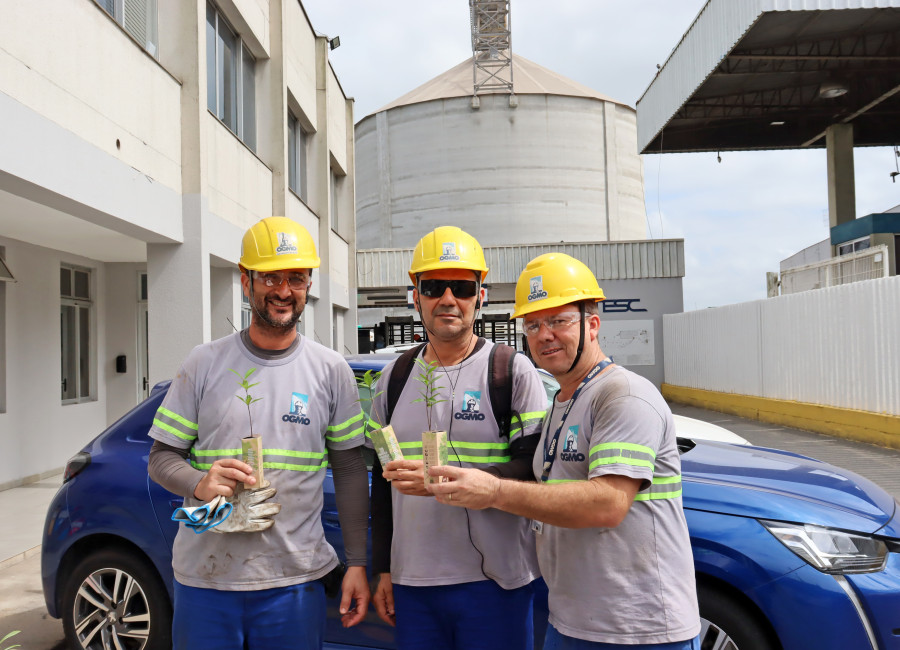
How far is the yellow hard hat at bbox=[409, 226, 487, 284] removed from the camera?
2.67 metres

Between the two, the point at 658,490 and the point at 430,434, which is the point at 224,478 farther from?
the point at 658,490

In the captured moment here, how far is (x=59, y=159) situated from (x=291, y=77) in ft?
33.4

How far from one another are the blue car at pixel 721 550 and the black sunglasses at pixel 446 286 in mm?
1461

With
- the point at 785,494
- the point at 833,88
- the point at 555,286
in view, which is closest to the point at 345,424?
the point at 555,286

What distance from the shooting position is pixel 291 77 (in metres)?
16.5

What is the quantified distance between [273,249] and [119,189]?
6.51 m

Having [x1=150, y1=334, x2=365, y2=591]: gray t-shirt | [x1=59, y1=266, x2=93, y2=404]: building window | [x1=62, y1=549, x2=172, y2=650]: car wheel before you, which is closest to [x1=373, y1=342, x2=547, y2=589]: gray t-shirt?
[x1=150, y1=334, x2=365, y2=591]: gray t-shirt

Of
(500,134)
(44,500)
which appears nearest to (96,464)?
(44,500)

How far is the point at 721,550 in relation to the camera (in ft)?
10.5

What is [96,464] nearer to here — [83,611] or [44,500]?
[83,611]

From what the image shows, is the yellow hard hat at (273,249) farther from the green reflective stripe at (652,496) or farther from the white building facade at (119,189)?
the white building facade at (119,189)

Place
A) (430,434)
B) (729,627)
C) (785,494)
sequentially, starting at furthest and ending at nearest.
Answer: (785,494) < (729,627) < (430,434)

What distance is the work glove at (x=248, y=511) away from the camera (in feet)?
7.69

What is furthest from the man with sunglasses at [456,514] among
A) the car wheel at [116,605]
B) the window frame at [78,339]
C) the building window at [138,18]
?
the window frame at [78,339]
